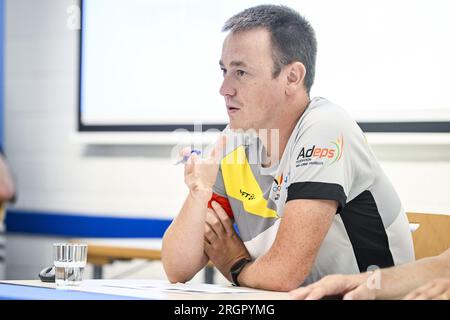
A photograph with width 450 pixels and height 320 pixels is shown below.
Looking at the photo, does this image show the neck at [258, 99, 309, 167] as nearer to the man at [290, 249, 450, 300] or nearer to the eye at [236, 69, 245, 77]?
the eye at [236, 69, 245, 77]

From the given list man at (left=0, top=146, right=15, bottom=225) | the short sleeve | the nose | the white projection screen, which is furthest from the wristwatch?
man at (left=0, top=146, right=15, bottom=225)

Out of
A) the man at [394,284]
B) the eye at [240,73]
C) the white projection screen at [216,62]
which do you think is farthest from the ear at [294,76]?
the white projection screen at [216,62]

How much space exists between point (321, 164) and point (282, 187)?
177 millimetres

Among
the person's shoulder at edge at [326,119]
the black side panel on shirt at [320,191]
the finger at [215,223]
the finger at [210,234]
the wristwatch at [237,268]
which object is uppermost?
the person's shoulder at edge at [326,119]

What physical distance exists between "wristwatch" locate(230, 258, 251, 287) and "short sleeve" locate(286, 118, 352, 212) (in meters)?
0.21

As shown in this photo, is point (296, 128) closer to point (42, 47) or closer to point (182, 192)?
point (182, 192)

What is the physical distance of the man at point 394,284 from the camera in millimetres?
1352

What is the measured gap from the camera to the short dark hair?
196 cm

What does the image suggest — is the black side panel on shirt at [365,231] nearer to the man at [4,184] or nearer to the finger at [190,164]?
the finger at [190,164]

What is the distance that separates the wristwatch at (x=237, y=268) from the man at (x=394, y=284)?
397mm

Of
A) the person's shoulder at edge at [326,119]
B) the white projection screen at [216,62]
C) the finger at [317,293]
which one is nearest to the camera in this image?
the finger at [317,293]

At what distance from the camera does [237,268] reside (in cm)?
181
